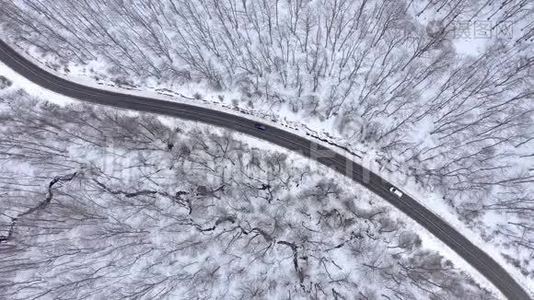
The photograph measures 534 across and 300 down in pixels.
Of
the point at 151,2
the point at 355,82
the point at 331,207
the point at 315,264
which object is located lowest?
the point at 315,264

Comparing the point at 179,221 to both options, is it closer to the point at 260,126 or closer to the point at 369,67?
the point at 260,126

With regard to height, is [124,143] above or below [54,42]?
below

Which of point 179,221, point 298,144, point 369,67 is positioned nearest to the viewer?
point 179,221

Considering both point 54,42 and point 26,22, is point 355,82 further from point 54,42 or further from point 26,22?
point 26,22

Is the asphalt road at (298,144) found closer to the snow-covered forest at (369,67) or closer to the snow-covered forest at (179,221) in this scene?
the snow-covered forest at (179,221)

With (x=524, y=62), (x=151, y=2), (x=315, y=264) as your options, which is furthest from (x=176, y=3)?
(x=524, y=62)

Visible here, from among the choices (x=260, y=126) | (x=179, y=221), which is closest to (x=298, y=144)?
(x=260, y=126)

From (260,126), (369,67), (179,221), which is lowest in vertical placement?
(179,221)

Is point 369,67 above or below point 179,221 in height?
above
